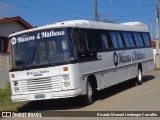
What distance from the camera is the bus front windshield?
12527 millimetres

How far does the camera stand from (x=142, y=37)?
21.5 meters

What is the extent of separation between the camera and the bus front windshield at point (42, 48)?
41.1 feet

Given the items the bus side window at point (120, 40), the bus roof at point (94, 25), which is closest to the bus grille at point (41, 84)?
the bus roof at point (94, 25)

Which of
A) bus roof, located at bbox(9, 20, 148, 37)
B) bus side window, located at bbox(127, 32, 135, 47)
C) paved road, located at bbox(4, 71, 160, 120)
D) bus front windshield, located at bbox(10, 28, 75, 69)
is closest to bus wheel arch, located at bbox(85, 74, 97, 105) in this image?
paved road, located at bbox(4, 71, 160, 120)

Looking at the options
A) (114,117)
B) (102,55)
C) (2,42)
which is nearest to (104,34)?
(102,55)

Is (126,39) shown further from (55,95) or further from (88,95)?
(55,95)

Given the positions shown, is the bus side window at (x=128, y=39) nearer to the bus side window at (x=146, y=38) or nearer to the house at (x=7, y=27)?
the bus side window at (x=146, y=38)

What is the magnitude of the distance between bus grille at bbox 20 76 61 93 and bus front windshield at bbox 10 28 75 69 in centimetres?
53

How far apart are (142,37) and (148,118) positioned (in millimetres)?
11624

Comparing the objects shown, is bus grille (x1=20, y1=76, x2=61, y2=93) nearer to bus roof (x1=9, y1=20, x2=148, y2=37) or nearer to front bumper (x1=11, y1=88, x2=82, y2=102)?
front bumper (x1=11, y1=88, x2=82, y2=102)

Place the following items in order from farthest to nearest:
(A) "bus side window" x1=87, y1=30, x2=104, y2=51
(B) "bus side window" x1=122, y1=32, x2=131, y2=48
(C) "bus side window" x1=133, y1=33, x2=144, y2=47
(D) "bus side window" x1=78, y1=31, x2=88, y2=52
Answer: (C) "bus side window" x1=133, y1=33, x2=144, y2=47, (B) "bus side window" x1=122, y1=32, x2=131, y2=48, (A) "bus side window" x1=87, y1=30, x2=104, y2=51, (D) "bus side window" x1=78, y1=31, x2=88, y2=52

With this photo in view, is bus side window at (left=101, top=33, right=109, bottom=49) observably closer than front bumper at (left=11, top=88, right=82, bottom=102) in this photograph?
No

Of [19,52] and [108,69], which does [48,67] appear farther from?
[108,69]

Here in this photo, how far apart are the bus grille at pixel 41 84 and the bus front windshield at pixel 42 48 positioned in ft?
1.74
